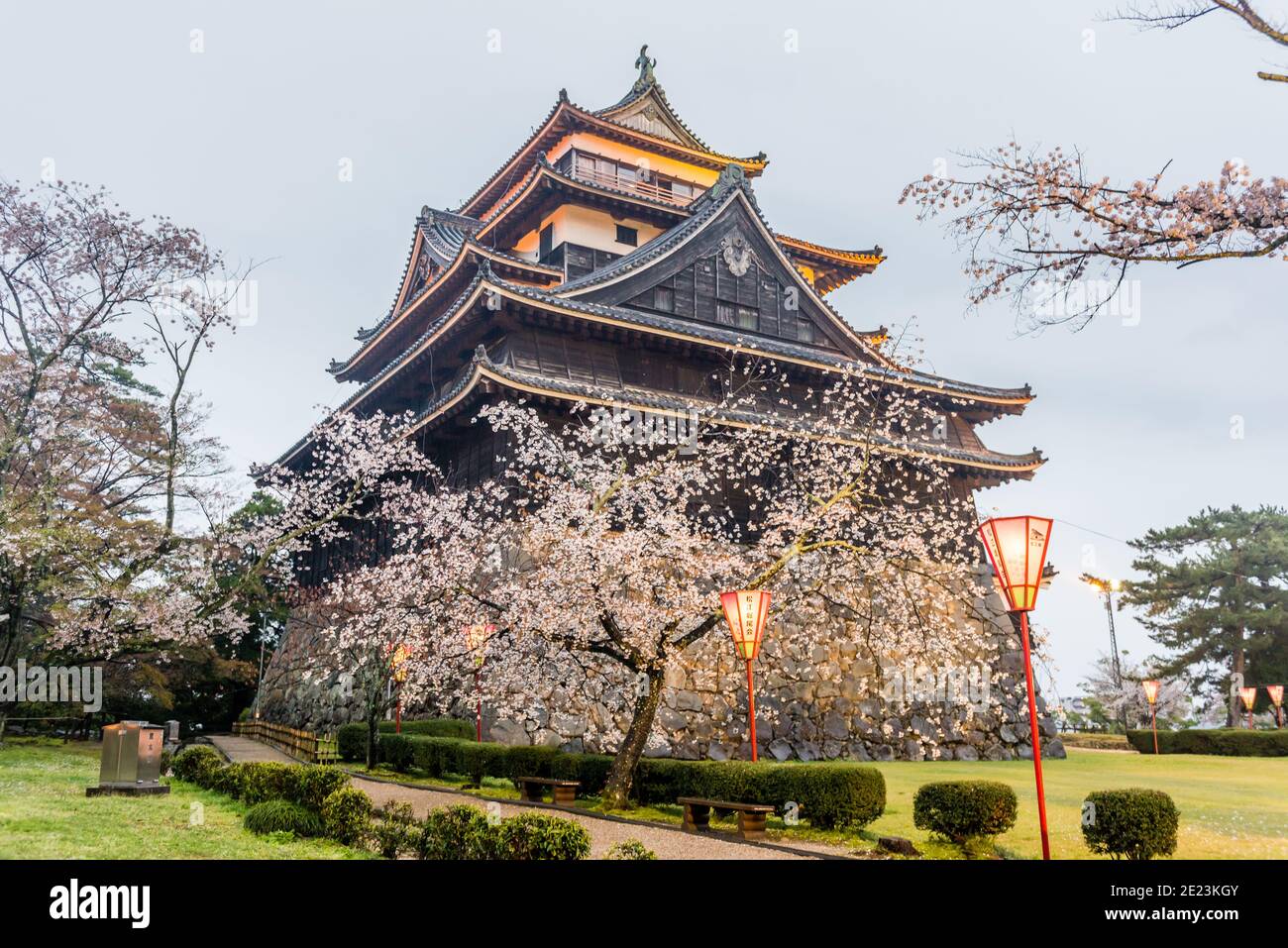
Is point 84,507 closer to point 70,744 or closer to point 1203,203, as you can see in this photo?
point 70,744

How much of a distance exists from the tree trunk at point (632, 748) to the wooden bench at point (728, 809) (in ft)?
3.40

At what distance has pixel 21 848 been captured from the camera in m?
9.10

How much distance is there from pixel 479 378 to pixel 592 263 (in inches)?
454

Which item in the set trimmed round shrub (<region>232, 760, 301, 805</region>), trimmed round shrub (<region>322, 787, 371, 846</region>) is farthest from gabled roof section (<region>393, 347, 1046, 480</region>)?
trimmed round shrub (<region>322, 787, 371, 846</region>)

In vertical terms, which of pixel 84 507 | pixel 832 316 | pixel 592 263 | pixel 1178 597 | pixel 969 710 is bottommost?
pixel 969 710

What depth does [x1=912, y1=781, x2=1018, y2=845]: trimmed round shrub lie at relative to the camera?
1065 centimetres

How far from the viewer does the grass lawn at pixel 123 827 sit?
9375mm

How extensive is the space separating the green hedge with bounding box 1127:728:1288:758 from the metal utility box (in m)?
31.4

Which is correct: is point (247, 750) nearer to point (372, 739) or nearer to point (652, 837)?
point (372, 739)

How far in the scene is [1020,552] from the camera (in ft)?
31.4

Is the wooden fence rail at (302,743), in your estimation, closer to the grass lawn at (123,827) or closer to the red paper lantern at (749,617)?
the grass lawn at (123,827)

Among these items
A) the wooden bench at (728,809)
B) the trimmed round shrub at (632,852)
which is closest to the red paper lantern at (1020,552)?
the wooden bench at (728,809)
